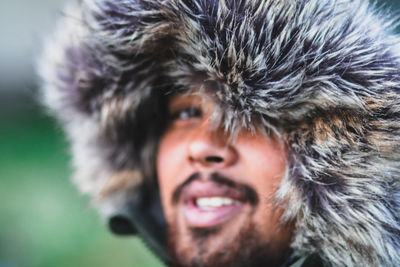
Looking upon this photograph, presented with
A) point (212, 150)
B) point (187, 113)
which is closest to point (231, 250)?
point (212, 150)

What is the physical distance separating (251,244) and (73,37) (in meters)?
0.80

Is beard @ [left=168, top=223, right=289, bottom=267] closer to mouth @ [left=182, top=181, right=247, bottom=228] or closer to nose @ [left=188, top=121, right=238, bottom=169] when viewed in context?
mouth @ [left=182, top=181, right=247, bottom=228]

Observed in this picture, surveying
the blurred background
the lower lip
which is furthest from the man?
the blurred background

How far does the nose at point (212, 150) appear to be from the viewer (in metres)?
0.96

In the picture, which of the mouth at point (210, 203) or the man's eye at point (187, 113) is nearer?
the mouth at point (210, 203)

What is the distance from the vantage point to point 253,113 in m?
0.90

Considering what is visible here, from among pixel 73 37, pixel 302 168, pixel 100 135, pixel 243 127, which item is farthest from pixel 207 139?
pixel 73 37

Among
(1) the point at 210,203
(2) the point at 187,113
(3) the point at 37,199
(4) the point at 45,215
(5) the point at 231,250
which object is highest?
(2) the point at 187,113

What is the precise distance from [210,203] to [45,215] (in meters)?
2.51

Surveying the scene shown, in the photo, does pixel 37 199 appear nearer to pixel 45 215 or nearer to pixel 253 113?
pixel 45 215

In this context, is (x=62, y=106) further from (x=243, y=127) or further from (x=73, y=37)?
(x=243, y=127)

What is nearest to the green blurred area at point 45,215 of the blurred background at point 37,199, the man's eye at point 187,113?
the blurred background at point 37,199

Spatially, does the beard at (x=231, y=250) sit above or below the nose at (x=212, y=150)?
below

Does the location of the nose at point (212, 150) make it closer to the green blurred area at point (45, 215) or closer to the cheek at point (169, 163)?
the cheek at point (169, 163)
